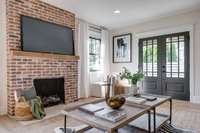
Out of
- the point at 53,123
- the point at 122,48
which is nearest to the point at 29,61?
the point at 53,123

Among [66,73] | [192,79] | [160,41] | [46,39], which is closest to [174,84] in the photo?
[192,79]

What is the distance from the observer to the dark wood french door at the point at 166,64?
4.54 meters

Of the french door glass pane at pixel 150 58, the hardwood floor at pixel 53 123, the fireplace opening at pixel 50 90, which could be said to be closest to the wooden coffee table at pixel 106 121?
the hardwood floor at pixel 53 123

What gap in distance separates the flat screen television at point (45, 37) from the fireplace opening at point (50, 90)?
2.39ft

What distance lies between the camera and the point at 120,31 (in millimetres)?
5977

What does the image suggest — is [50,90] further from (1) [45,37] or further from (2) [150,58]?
(2) [150,58]

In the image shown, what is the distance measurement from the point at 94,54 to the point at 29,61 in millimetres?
2561

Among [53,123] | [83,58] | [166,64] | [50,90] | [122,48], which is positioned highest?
[122,48]

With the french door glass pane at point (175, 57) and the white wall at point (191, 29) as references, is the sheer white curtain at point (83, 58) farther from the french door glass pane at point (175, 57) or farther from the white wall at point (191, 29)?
the french door glass pane at point (175, 57)

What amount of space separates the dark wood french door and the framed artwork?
44 cm

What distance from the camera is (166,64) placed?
4.82 meters

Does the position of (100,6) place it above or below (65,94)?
above

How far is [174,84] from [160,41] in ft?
4.51

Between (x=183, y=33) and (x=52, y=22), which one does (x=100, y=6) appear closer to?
(x=52, y=22)
